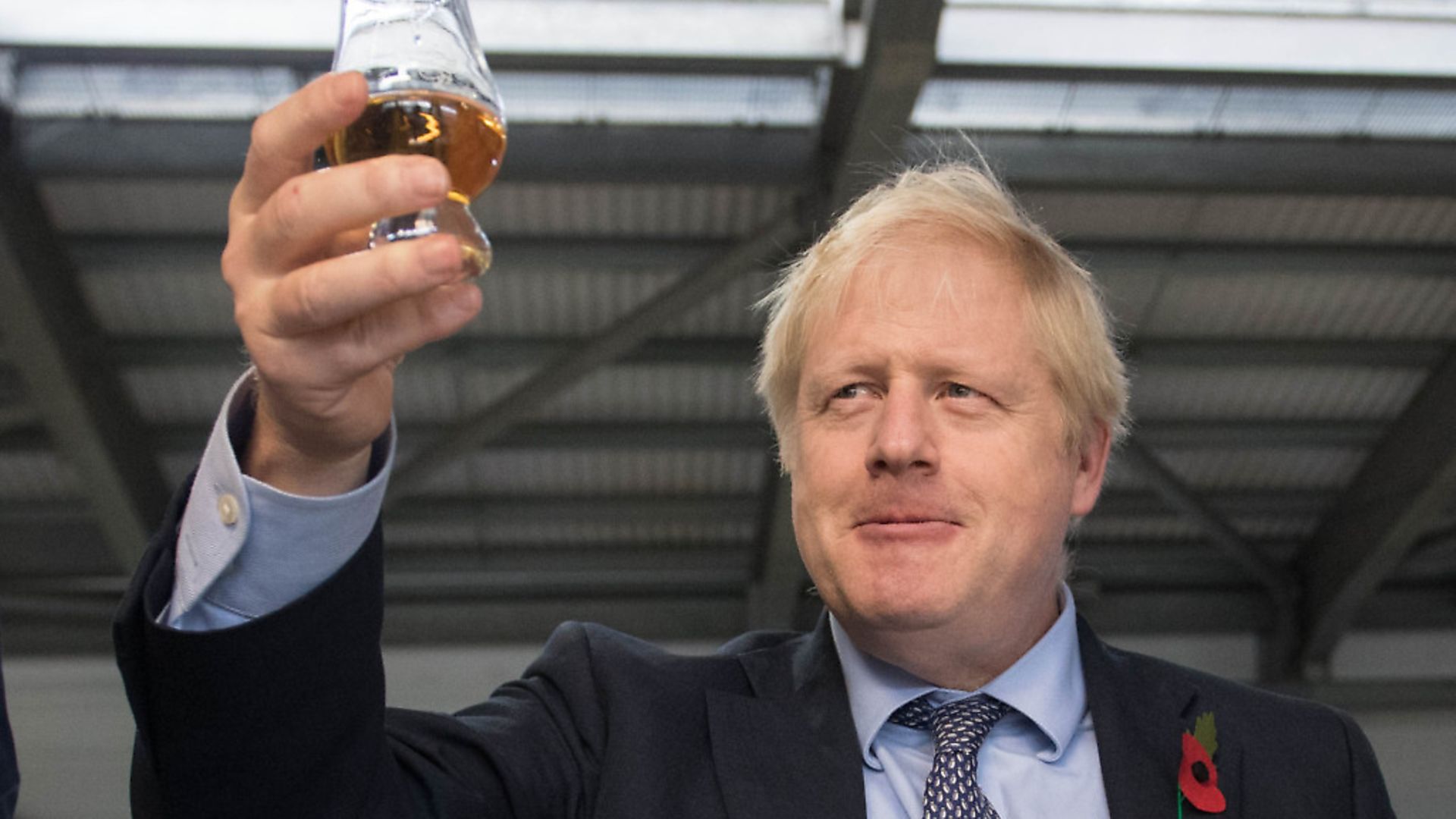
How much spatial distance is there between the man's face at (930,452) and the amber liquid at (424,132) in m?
0.78

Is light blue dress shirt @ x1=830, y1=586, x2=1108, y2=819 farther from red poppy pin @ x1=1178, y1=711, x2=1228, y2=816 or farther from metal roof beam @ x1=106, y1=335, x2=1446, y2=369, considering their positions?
metal roof beam @ x1=106, y1=335, x2=1446, y2=369

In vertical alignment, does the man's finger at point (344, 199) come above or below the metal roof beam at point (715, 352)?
above

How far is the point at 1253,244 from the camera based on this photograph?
7.29m

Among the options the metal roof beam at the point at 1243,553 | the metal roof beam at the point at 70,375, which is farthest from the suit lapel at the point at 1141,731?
the metal roof beam at the point at 1243,553

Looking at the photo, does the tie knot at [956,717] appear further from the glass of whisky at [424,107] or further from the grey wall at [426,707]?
the grey wall at [426,707]

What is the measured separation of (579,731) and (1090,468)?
2.48ft

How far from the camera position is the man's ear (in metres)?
1.83

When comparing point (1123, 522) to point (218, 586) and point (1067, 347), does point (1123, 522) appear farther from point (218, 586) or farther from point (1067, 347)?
point (218, 586)

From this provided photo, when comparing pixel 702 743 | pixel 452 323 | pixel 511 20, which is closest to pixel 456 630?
pixel 511 20

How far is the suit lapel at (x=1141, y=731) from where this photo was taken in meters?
1.60

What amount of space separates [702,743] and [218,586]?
0.72m

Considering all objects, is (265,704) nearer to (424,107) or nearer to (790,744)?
(424,107)

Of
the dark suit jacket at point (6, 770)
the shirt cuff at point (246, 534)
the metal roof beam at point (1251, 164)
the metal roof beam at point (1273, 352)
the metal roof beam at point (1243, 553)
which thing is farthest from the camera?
the metal roof beam at point (1243, 553)

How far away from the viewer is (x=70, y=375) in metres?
6.98
